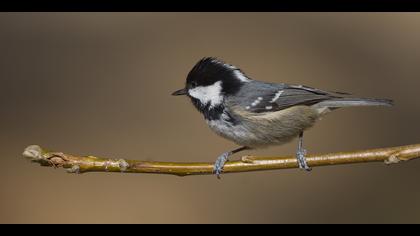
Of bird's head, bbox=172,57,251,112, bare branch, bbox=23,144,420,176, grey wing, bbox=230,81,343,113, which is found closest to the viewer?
bare branch, bbox=23,144,420,176

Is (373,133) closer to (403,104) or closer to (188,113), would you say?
(403,104)

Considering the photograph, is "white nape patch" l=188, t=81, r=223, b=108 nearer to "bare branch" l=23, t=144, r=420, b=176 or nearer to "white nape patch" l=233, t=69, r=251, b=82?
"white nape patch" l=233, t=69, r=251, b=82

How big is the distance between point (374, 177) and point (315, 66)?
1226 mm

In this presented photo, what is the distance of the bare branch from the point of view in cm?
167

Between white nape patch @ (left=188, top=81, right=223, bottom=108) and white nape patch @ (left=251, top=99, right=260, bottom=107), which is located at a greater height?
white nape patch @ (left=188, top=81, right=223, bottom=108)

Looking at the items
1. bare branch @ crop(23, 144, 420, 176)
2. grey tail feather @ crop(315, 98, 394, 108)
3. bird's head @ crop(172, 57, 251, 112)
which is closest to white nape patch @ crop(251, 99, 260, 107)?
bird's head @ crop(172, 57, 251, 112)

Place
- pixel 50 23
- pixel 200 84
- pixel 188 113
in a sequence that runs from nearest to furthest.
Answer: pixel 200 84
pixel 188 113
pixel 50 23

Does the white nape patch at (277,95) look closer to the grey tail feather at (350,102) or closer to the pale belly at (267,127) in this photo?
the pale belly at (267,127)

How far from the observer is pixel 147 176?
3.94 m

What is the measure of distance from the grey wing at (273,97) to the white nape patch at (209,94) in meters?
0.07

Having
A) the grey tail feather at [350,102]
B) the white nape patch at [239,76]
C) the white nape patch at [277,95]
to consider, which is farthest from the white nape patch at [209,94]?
the grey tail feather at [350,102]

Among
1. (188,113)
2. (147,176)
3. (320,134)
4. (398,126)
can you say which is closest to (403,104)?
(398,126)

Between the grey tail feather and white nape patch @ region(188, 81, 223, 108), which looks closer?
the grey tail feather

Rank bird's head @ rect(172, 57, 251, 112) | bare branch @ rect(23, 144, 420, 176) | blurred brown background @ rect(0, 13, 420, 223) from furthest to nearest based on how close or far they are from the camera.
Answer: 1. blurred brown background @ rect(0, 13, 420, 223)
2. bird's head @ rect(172, 57, 251, 112)
3. bare branch @ rect(23, 144, 420, 176)
